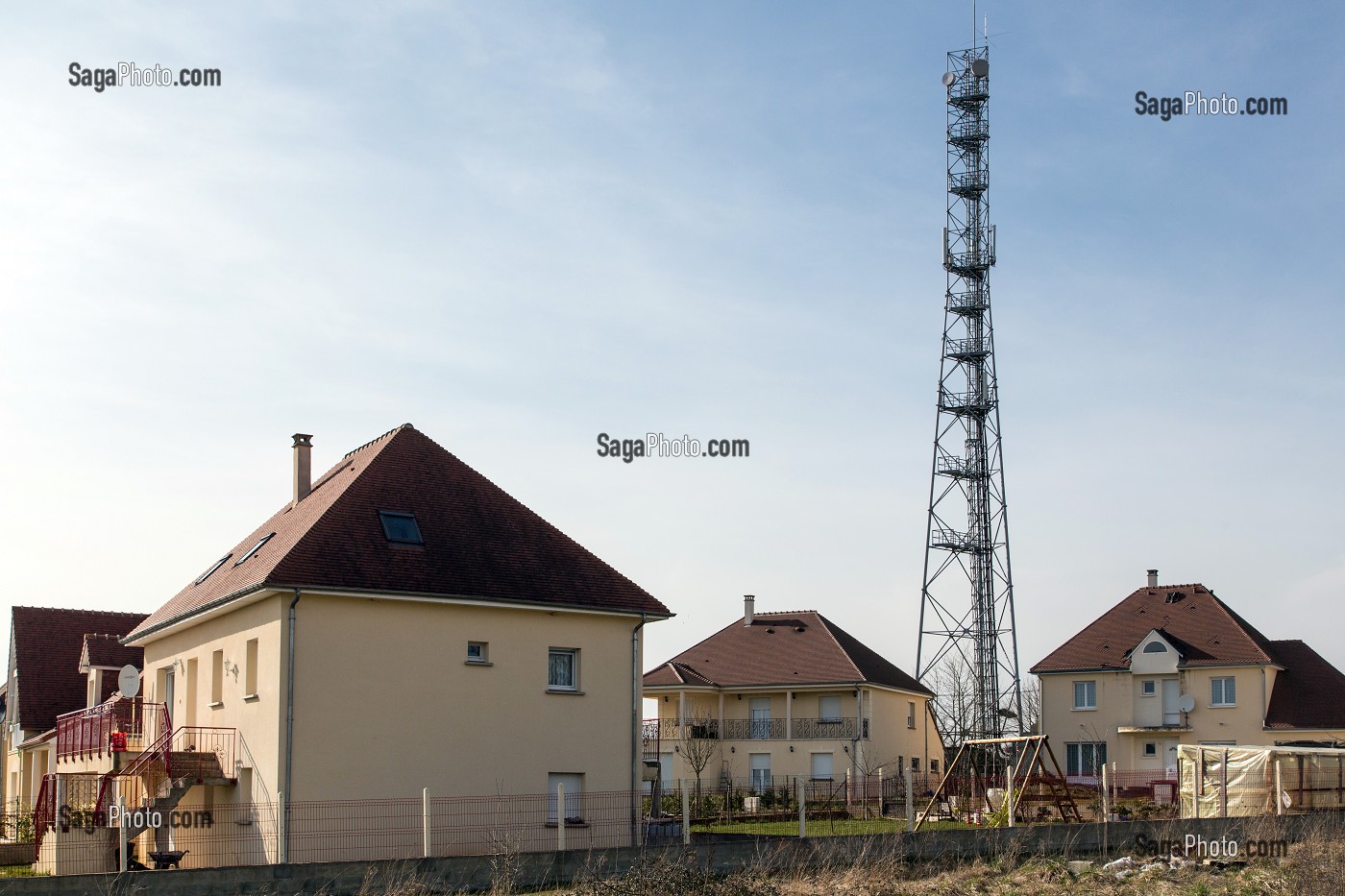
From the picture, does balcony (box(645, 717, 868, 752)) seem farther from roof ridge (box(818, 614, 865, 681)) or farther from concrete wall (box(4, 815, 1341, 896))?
concrete wall (box(4, 815, 1341, 896))

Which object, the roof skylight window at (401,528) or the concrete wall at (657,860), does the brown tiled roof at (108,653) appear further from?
the concrete wall at (657,860)

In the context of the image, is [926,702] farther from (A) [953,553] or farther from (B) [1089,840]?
(B) [1089,840]

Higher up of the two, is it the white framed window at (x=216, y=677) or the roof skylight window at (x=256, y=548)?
the roof skylight window at (x=256, y=548)

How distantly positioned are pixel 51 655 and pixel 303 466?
1796cm

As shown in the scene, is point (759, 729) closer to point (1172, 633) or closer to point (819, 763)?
point (819, 763)

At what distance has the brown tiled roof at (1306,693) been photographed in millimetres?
48812

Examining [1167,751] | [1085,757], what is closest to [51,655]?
[1085,757]

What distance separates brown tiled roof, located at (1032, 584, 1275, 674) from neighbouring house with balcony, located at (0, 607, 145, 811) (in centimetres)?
3348

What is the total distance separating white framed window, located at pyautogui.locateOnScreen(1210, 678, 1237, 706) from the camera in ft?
166

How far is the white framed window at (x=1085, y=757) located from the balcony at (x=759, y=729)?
901 cm

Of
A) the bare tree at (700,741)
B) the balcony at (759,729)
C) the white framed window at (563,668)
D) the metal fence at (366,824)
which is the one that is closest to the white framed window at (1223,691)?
the balcony at (759,729)

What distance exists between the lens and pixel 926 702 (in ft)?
185

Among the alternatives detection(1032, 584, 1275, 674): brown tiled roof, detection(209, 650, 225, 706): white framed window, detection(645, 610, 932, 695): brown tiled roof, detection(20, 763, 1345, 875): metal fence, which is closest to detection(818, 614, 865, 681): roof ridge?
detection(645, 610, 932, 695): brown tiled roof

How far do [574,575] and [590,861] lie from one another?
33.6 feet
